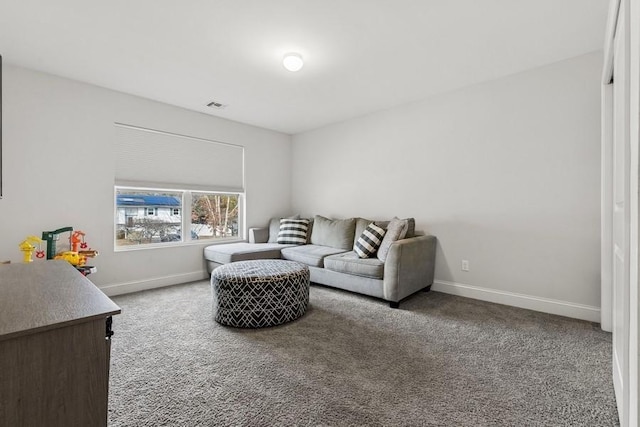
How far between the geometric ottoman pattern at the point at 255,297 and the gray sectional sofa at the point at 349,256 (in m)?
0.85

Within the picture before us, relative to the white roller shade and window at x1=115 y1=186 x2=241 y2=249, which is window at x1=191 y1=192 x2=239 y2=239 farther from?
the white roller shade

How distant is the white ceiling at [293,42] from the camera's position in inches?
80.2

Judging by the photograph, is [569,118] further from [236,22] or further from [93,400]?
[93,400]

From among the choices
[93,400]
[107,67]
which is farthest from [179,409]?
[107,67]

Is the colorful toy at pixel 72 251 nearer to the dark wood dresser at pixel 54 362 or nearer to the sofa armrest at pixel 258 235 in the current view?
the sofa armrest at pixel 258 235

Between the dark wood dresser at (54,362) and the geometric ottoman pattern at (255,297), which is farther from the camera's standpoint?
the geometric ottoman pattern at (255,297)

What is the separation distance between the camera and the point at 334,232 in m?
4.21

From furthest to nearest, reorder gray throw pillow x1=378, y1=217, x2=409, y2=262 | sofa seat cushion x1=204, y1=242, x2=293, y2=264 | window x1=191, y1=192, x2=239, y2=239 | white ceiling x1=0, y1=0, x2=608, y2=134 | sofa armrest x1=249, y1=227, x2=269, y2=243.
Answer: sofa armrest x1=249, y1=227, x2=269, y2=243 → window x1=191, y1=192, x2=239, y2=239 → sofa seat cushion x1=204, y1=242, x2=293, y2=264 → gray throw pillow x1=378, y1=217, x2=409, y2=262 → white ceiling x1=0, y1=0, x2=608, y2=134

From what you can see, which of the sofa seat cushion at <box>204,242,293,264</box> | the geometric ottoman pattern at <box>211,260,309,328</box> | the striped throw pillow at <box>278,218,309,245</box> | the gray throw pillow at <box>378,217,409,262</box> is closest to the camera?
the geometric ottoman pattern at <box>211,260,309,328</box>

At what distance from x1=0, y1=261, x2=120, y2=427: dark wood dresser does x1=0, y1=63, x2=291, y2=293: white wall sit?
8.91 feet

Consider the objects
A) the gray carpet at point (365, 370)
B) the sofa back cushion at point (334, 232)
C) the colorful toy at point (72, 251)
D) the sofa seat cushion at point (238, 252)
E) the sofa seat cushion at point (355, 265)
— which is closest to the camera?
the gray carpet at point (365, 370)

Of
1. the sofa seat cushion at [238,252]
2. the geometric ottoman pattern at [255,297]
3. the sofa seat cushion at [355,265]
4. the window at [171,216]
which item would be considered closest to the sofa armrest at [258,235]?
the window at [171,216]

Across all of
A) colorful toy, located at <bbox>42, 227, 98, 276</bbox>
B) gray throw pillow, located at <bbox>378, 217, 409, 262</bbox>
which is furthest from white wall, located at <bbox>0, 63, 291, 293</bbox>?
gray throw pillow, located at <bbox>378, 217, 409, 262</bbox>

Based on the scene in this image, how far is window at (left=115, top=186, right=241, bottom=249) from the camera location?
3617 millimetres
